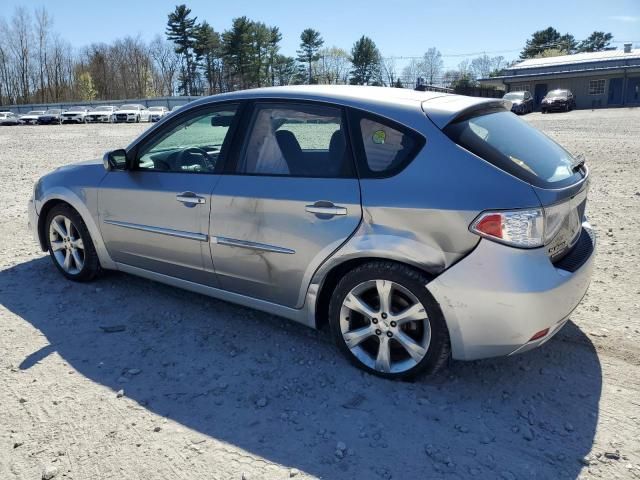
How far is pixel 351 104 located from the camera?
3.27 meters

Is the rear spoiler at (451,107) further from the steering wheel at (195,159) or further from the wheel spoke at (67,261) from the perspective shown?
the wheel spoke at (67,261)

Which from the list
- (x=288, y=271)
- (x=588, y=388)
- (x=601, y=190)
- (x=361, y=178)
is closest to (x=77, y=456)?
(x=288, y=271)

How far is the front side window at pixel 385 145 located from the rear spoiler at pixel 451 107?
0.59ft

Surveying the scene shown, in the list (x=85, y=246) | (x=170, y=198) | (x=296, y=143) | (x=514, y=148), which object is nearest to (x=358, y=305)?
(x=296, y=143)

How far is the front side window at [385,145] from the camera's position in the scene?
9.91 ft

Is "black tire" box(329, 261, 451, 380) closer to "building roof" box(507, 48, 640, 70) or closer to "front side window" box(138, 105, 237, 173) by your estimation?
"front side window" box(138, 105, 237, 173)

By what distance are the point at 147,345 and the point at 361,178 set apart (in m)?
1.93

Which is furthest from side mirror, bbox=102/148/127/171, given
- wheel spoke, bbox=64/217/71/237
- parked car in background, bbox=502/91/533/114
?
parked car in background, bbox=502/91/533/114

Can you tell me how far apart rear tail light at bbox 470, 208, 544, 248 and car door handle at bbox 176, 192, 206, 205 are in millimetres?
1962

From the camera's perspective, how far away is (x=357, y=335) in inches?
127

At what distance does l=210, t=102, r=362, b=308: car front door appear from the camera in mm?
3180

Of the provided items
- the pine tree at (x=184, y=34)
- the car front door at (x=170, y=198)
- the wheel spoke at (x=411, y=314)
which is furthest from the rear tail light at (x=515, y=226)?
the pine tree at (x=184, y=34)

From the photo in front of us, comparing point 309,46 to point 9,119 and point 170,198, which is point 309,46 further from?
point 170,198

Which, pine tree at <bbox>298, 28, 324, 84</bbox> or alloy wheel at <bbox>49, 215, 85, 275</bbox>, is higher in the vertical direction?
pine tree at <bbox>298, 28, 324, 84</bbox>
